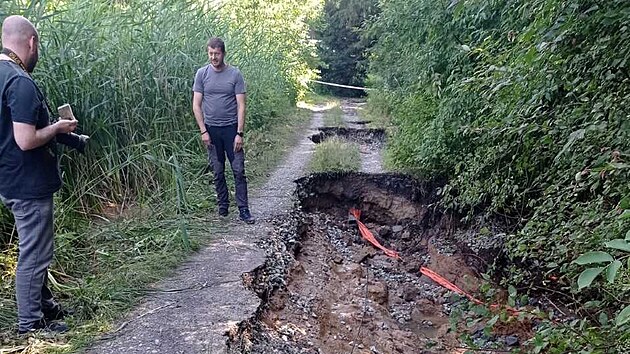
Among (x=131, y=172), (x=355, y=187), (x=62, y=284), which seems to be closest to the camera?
(x=62, y=284)

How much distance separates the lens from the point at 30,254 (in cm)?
312

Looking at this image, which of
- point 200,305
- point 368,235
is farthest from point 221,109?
point 368,235

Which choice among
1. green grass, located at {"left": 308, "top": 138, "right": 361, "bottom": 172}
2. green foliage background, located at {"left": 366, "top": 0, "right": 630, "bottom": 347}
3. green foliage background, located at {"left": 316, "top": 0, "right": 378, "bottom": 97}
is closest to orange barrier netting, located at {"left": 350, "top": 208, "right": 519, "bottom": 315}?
green grass, located at {"left": 308, "top": 138, "right": 361, "bottom": 172}

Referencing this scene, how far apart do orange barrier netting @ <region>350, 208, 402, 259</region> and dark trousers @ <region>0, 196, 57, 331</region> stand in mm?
5587

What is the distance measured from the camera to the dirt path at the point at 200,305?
10.5ft

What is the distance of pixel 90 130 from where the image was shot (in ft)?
16.9

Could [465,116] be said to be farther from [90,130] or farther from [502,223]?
[90,130]

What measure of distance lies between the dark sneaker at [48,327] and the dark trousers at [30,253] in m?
0.02

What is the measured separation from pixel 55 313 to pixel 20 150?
1.06 m

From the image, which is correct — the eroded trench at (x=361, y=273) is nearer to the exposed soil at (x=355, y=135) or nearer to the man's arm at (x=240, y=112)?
the man's arm at (x=240, y=112)

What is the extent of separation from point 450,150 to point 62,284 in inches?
197

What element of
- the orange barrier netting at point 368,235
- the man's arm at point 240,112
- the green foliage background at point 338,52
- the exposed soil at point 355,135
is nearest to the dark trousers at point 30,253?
the man's arm at point 240,112

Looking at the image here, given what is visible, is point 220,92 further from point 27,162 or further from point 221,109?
point 27,162

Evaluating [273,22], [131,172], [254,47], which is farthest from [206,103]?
[273,22]
